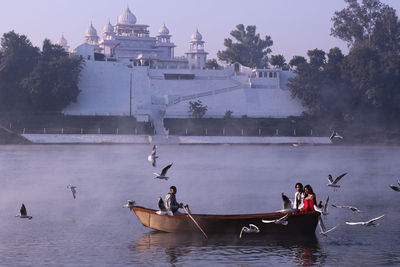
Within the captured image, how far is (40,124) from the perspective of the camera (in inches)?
3401

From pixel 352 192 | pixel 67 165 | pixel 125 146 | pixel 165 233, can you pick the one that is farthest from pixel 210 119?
pixel 165 233

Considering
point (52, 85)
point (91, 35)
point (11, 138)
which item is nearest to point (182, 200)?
point (11, 138)

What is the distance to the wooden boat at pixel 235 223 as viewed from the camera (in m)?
26.3

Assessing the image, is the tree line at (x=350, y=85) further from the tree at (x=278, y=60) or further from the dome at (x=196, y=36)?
the dome at (x=196, y=36)

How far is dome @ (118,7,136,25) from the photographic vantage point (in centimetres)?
Result: 13800

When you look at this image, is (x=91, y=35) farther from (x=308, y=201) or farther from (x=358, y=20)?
(x=308, y=201)

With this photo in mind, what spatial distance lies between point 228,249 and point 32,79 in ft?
238

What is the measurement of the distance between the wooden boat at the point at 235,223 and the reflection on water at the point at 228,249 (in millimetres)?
285

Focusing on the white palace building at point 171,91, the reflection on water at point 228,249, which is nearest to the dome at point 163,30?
the white palace building at point 171,91

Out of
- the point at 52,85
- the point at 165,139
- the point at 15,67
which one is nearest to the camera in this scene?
the point at 165,139

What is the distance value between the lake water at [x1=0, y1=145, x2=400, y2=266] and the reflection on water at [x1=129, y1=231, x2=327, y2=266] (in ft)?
0.12

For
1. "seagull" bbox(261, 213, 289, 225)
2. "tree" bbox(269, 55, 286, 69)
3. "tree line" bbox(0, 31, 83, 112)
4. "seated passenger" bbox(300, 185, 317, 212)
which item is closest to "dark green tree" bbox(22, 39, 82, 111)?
"tree line" bbox(0, 31, 83, 112)

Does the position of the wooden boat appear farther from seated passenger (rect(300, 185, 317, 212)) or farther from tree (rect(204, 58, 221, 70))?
tree (rect(204, 58, 221, 70))

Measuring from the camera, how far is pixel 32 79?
93688 millimetres
